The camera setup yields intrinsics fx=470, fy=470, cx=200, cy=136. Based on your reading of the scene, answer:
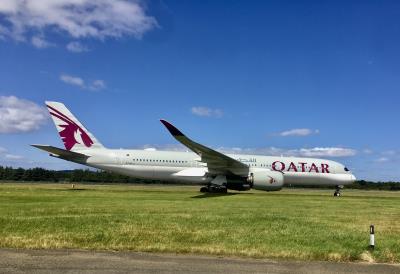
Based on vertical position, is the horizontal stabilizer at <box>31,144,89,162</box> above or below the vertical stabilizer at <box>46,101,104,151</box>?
below

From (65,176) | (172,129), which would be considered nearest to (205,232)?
(172,129)

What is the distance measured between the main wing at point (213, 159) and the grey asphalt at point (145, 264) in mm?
21088

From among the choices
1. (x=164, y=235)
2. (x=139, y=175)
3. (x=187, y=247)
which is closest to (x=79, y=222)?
(x=164, y=235)

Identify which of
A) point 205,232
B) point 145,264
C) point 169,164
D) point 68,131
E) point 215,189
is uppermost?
point 68,131

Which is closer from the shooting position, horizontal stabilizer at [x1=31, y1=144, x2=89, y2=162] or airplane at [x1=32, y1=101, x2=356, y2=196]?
horizontal stabilizer at [x1=31, y1=144, x2=89, y2=162]

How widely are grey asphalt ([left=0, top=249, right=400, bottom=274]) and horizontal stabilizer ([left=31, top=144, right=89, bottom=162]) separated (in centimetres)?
2454

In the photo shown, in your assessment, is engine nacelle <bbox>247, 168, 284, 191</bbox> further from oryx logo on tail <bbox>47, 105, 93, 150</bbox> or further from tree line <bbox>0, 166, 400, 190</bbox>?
tree line <bbox>0, 166, 400, 190</bbox>

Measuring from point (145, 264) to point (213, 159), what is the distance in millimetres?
25501

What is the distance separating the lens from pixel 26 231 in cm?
1343

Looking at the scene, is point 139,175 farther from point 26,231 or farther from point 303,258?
point 303,258

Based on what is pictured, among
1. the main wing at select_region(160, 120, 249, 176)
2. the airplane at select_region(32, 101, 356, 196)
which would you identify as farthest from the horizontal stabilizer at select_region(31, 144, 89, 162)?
the main wing at select_region(160, 120, 249, 176)

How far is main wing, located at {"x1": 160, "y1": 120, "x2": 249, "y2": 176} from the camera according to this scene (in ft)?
106

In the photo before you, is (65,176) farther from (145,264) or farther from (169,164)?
(145,264)

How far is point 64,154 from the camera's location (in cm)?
3572
